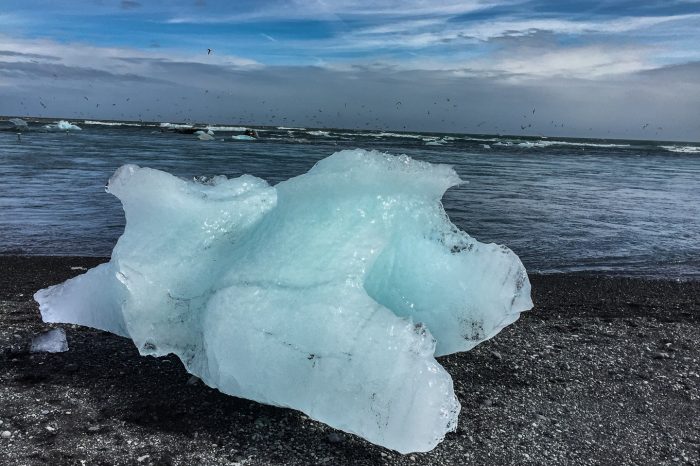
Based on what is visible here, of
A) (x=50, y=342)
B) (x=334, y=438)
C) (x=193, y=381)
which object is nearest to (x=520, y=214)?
(x=193, y=381)

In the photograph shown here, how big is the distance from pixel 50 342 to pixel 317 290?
2.76m

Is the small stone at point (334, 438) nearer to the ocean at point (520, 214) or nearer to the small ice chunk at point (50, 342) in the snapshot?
the small ice chunk at point (50, 342)

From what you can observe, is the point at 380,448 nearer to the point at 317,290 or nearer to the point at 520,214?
the point at 317,290

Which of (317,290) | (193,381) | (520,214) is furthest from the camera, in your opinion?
(520,214)

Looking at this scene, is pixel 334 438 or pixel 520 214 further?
pixel 520 214

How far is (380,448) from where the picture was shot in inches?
139

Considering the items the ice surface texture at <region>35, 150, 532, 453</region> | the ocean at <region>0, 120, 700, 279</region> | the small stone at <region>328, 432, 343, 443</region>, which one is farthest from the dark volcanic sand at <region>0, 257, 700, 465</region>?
the ocean at <region>0, 120, 700, 279</region>

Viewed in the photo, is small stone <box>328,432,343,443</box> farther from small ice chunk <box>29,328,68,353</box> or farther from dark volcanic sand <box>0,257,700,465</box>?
small ice chunk <box>29,328,68,353</box>

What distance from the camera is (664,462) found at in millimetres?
3514

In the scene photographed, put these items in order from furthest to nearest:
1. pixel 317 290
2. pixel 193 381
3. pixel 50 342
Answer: pixel 50 342, pixel 193 381, pixel 317 290

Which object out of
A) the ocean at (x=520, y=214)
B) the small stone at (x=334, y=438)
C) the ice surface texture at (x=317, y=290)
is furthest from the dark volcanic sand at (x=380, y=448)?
the ocean at (x=520, y=214)

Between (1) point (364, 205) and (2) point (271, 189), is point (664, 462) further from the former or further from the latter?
(2) point (271, 189)

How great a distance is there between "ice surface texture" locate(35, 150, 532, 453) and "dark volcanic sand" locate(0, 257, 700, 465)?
13.3 inches

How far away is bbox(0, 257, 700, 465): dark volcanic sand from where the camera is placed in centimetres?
342
